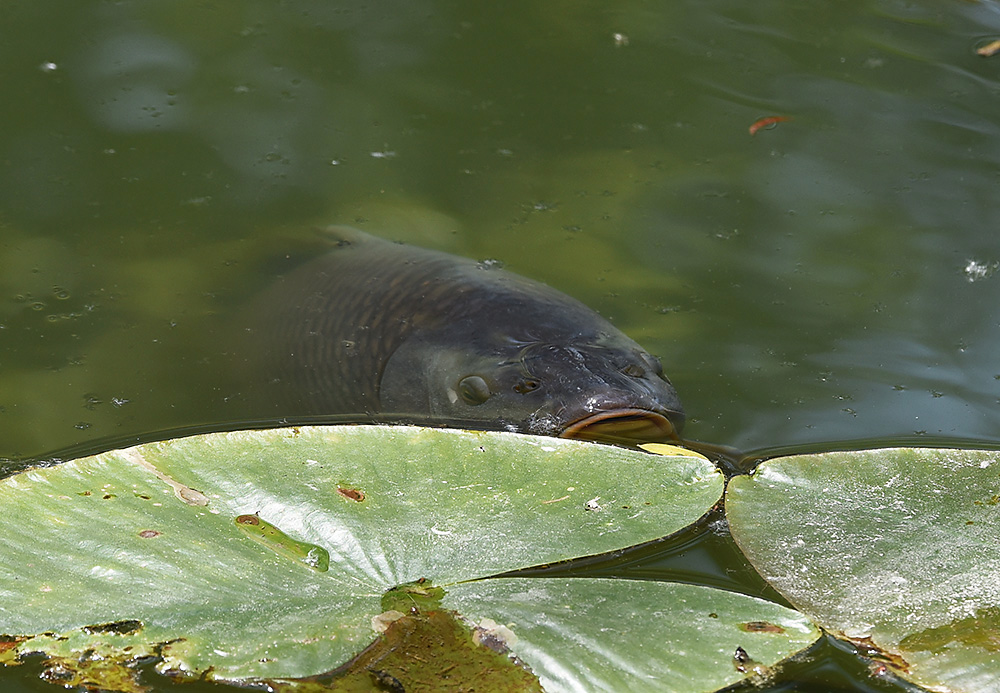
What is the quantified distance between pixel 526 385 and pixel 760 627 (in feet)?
3.23

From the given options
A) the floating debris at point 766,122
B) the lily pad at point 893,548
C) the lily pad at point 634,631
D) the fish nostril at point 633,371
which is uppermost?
the floating debris at point 766,122

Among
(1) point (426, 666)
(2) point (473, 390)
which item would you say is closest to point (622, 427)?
(2) point (473, 390)

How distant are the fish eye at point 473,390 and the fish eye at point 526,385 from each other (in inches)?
3.0

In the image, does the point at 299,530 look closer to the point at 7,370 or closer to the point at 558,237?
the point at 7,370

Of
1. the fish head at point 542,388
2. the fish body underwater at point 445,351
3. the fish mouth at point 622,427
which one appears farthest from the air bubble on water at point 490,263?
the fish mouth at point 622,427

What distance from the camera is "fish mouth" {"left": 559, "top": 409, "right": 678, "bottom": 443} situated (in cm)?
205

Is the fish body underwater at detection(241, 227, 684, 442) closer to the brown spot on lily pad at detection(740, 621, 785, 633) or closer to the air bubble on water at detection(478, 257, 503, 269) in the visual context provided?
the air bubble on water at detection(478, 257, 503, 269)

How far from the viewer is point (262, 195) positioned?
323 centimetres

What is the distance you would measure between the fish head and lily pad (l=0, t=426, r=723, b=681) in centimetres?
36

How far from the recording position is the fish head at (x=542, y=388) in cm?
210

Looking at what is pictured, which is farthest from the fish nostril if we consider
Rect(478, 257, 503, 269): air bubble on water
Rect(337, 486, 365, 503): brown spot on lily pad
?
Rect(337, 486, 365, 503): brown spot on lily pad

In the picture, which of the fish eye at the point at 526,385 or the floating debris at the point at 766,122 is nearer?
the fish eye at the point at 526,385

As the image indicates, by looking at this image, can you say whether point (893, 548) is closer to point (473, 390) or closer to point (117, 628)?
point (473, 390)

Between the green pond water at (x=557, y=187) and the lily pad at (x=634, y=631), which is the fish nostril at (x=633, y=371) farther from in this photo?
the lily pad at (x=634, y=631)
